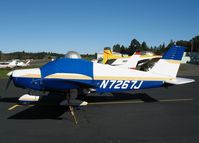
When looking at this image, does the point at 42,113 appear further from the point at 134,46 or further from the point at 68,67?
the point at 134,46

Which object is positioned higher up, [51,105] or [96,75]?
[96,75]

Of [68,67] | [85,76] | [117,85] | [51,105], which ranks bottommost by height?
[51,105]

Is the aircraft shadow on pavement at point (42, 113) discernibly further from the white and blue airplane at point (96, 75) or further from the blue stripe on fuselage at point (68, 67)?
the blue stripe on fuselage at point (68, 67)

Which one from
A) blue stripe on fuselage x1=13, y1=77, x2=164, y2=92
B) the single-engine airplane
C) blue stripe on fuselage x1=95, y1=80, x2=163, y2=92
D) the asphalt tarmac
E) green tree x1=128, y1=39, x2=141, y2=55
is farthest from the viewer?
green tree x1=128, y1=39, x2=141, y2=55

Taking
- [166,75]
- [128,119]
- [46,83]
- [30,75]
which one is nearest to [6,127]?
[46,83]

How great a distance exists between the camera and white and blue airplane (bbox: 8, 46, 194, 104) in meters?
9.30

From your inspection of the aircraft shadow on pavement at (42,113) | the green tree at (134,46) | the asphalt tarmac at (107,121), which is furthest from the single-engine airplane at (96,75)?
the green tree at (134,46)

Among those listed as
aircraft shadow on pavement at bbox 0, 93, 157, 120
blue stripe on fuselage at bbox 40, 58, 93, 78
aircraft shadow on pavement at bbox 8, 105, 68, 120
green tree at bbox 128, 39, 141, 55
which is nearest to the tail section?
aircraft shadow on pavement at bbox 0, 93, 157, 120

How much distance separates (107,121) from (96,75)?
7.79 feet

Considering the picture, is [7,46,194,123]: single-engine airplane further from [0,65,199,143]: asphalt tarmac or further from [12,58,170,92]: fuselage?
[0,65,199,143]: asphalt tarmac

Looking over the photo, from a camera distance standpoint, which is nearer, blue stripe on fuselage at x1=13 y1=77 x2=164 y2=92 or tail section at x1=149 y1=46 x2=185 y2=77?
blue stripe on fuselage at x1=13 y1=77 x2=164 y2=92

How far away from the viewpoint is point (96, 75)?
32.1 ft

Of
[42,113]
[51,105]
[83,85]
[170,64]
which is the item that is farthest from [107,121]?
[170,64]

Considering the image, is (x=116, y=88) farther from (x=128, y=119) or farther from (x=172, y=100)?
(x=172, y=100)
